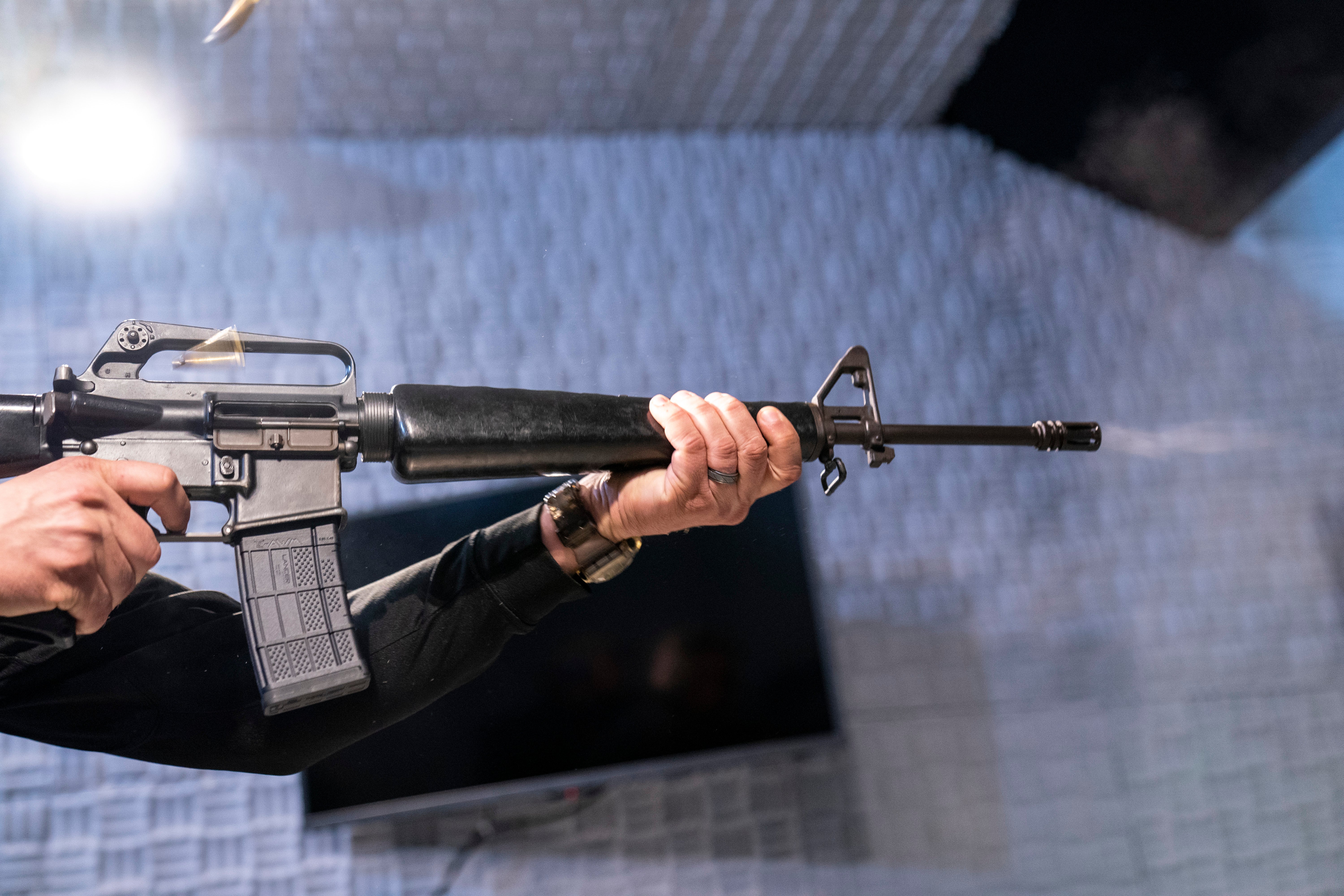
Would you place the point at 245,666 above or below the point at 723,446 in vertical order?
below

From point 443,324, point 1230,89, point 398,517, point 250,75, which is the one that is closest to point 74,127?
point 250,75

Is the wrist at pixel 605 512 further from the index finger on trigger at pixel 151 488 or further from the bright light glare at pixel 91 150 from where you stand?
the bright light glare at pixel 91 150

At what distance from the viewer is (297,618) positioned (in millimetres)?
789

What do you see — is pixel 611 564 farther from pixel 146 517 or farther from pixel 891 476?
pixel 891 476

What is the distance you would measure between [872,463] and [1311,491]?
1312 millimetres

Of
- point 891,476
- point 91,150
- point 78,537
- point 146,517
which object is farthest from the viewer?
point 891,476

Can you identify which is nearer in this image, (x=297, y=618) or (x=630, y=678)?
(x=297, y=618)

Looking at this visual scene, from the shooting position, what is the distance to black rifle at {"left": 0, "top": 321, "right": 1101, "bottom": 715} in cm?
77

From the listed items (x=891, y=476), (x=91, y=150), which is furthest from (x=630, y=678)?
(x=91, y=150)

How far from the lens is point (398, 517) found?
3.65 feet

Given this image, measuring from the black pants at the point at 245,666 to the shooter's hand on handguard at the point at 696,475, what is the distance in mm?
62

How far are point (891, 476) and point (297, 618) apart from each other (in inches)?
44.4

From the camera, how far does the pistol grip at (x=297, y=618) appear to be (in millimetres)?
765

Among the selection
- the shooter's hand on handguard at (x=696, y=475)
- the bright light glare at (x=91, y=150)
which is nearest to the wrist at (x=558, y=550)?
the shooter's hand on handguard at (x=696, y=475)
